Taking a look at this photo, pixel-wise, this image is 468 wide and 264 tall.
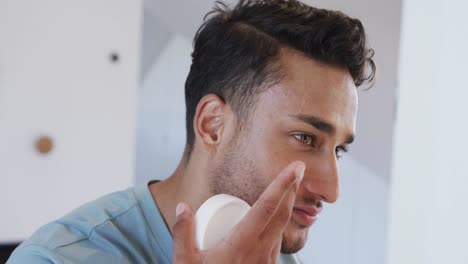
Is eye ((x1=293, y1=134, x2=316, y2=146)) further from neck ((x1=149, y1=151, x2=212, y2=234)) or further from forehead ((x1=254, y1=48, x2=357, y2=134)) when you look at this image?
neck ((x1=149, y1=151, x2=212, y2=234))

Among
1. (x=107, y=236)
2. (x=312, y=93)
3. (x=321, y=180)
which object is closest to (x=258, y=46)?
(x=312, y=93)

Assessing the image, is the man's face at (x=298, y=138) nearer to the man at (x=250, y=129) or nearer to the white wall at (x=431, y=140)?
the man at (x=250, y=129)

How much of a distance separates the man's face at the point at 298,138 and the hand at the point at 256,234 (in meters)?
0.27

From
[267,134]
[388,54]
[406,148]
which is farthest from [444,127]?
[388,54]

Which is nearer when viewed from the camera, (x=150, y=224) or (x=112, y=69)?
(x=150, y=224)

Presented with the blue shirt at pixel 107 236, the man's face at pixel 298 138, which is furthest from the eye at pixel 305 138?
the blue shirt at pixel 107 236

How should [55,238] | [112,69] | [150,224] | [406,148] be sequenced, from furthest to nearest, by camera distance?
[112,69] → [406,148] → [150,224] → [55,238]

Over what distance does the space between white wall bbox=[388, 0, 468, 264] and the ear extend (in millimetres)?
555

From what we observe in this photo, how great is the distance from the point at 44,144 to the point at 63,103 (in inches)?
5.1

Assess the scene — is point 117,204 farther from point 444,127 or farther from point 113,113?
point 113,113

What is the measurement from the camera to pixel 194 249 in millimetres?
641

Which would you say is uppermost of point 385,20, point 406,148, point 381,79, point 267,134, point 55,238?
point 385,20

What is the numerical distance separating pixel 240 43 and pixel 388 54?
1051 millimetres

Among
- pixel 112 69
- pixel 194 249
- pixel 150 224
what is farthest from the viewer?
pixel 112 69
